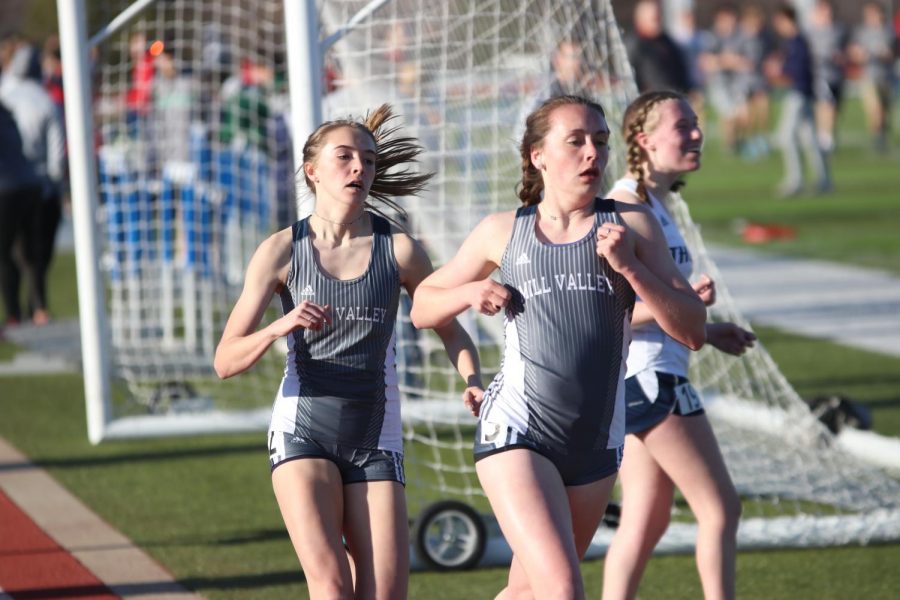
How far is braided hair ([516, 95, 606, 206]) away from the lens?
4.37 m

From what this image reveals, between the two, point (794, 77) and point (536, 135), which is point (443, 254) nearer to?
point (536, 135)

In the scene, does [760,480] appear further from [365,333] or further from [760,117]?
[760,117]

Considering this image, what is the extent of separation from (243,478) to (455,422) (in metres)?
1.22

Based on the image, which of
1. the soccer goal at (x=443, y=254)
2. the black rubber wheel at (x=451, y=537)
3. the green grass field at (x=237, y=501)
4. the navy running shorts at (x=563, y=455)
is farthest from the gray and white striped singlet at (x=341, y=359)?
the black rubber wheel at (x=451, y=537)

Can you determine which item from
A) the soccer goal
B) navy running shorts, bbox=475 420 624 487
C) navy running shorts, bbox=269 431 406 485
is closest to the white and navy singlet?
navy running shorts, bbox=475 420 624 487

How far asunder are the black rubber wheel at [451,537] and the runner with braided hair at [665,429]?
1.41 metres

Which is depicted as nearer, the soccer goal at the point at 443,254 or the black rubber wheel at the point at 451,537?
the black rubber wheel at the point at 451,537

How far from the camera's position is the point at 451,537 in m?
6.46

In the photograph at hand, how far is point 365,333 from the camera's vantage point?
447 centimetres

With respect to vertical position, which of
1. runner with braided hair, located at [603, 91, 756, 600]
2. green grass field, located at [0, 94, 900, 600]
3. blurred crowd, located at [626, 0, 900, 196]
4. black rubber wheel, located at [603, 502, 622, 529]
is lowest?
green grass field, located at [0, 94, 900, 600]

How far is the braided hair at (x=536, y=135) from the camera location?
4371mm

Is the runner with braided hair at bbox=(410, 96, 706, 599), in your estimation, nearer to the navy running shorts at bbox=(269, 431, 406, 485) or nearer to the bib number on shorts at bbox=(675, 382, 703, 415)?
the navy running shorts at bbox=(269, 431, 406, 485)

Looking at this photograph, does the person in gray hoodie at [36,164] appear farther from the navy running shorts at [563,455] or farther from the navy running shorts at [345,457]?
the navy running shorts at [563,455]

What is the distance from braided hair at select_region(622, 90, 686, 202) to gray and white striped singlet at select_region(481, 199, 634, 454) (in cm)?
99
